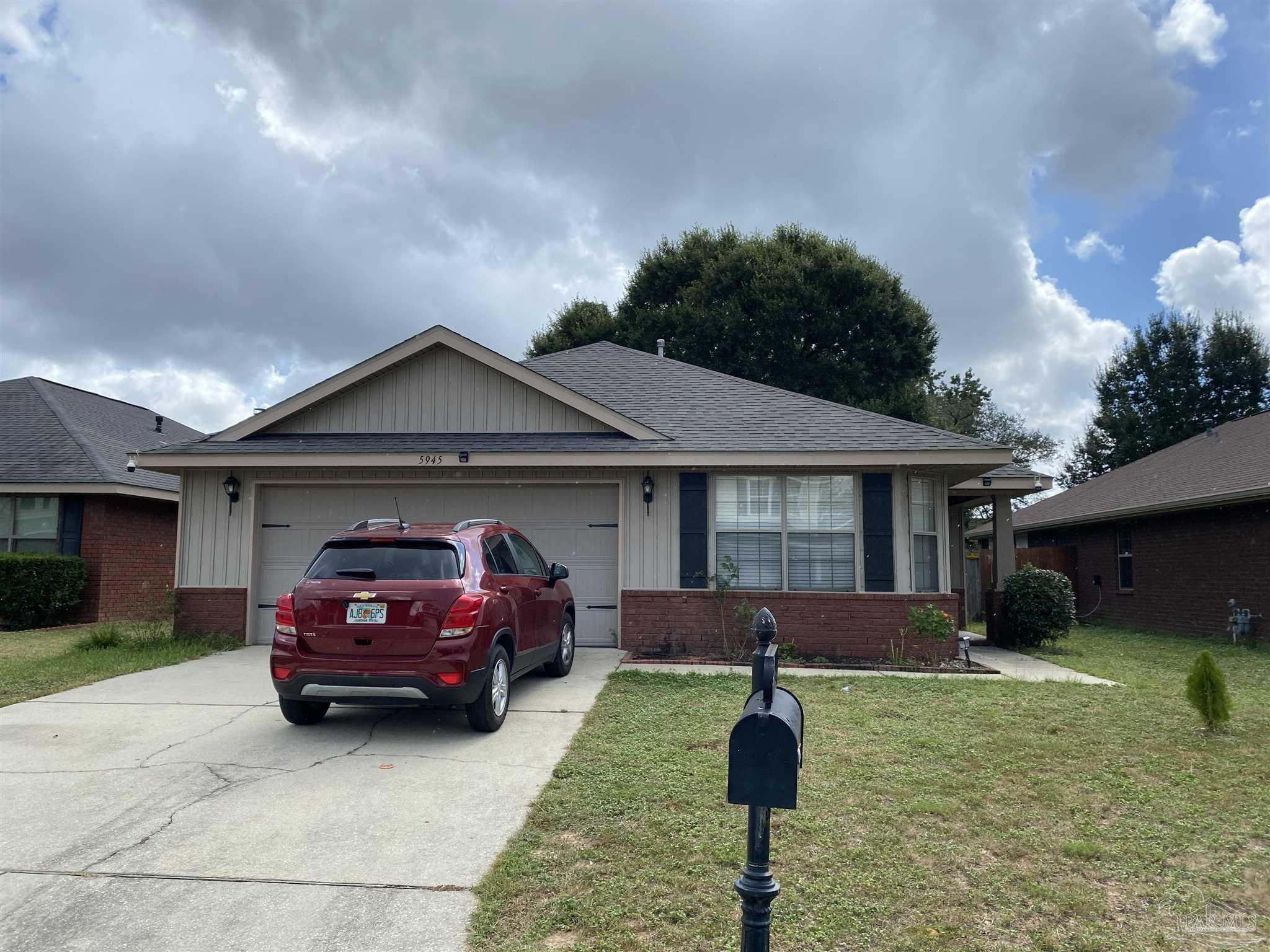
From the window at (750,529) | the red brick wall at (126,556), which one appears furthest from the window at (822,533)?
the red brick wall at (126,556)

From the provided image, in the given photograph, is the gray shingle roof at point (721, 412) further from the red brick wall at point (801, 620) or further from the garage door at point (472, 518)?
the red brick wall at point (801, 620)

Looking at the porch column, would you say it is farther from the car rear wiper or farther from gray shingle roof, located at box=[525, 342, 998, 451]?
the car rear wiper

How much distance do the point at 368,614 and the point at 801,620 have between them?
5.98 meters

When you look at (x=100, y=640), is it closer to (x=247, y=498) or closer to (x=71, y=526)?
(x=247, y=498)

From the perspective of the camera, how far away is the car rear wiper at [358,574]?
632cm

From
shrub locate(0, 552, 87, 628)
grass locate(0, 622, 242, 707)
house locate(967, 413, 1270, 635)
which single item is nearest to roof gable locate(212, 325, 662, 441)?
grass locate(0, 622, 242, 707)

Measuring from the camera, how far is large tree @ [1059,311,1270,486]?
3228cm

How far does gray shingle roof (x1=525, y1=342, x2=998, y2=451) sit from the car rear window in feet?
15.3

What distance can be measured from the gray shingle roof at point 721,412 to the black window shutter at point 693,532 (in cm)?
53

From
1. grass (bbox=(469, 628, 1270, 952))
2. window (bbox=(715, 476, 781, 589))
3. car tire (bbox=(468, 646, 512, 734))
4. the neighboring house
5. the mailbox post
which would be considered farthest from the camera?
the neighboring house

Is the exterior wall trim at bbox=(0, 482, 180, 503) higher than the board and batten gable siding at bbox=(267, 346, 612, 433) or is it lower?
lower

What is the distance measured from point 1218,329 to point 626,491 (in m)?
32.5

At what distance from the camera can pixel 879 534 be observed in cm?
1059

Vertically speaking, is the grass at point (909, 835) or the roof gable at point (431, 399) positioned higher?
the roof gable at point (431, 399)
